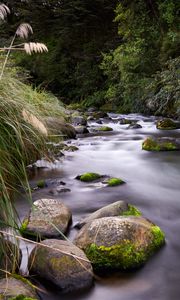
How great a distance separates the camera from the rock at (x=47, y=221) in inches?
132

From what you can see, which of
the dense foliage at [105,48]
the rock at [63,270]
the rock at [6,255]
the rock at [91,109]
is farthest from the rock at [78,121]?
the rock at [6,255]

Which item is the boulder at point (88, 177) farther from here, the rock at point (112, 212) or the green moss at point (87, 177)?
the rock at point (112, 212)

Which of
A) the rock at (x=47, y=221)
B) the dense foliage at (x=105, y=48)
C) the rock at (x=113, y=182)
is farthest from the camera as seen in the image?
the dense foliage at (x=105, y=48)

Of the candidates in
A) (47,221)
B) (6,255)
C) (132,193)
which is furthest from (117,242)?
(132,193)

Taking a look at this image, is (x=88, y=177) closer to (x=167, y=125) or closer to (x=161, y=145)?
(x=161, y=145)

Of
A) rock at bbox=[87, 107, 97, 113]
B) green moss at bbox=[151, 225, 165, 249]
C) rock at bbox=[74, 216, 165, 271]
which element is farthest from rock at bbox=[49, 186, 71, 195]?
rock at bbox=[87, 107, 97, 113]

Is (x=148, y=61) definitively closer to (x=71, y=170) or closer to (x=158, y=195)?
(x=71, y=170)

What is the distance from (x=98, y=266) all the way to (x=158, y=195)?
7.00ft

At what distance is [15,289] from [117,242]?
0.97m

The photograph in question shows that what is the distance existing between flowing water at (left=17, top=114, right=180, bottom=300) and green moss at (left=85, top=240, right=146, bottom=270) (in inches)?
2.8

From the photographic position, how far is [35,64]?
21516mm

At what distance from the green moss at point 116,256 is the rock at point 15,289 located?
0.64m

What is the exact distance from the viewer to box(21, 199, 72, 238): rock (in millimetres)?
3350

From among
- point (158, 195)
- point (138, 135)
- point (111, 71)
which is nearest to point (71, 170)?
point (158, 195)
